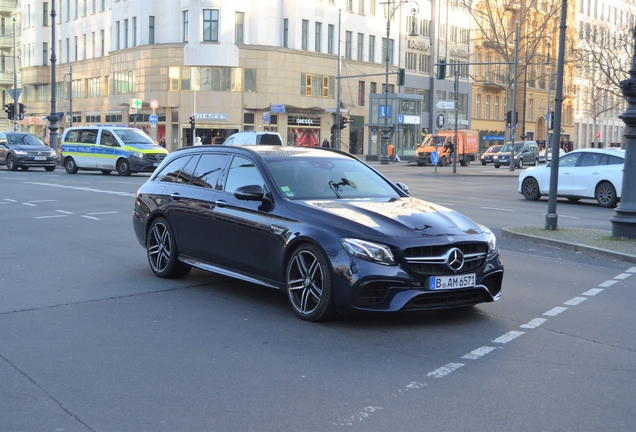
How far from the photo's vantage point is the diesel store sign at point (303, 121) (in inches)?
2590

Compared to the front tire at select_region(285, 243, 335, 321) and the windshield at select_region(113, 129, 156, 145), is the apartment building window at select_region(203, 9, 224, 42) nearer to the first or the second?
the windshield at select_region(113, 129, 156, 145)

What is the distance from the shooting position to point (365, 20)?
71.4 m

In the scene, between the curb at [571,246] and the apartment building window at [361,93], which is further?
the apartment building window at [361,93]

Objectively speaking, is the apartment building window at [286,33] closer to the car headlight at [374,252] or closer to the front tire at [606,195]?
the front tire at [606,195]

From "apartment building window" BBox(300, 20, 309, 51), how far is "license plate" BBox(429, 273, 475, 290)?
197 ft

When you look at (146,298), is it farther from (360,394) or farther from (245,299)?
(360,394)

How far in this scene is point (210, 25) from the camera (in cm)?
6166

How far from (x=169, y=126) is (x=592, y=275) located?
5525cm

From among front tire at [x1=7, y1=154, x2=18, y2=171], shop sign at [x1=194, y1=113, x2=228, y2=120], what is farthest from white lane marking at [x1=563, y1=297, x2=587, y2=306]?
shop sign at [x1=194, y1=113, x2=228, y2=120]

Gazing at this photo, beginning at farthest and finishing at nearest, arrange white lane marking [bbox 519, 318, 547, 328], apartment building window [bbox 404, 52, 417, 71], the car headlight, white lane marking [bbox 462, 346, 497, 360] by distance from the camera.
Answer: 1. apartment building window [bbox 404, 52, 417, 71]
2. white lane marking [bbox 519, 318, 547, 328]
3. the car headlight
4. white lane marking [bbox 462, 346, 497, 360]

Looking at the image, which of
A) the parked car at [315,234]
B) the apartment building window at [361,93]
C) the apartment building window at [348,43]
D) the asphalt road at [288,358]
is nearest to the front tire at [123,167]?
the asphalt road at [288,358]

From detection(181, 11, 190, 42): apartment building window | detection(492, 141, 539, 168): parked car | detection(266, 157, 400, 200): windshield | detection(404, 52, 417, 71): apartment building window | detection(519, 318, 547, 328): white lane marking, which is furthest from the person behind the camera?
detection(404, 52, 417, 71): apartment building window

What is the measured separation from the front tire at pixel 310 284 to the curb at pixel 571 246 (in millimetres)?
5965

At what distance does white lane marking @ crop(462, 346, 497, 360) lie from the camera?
19.8 ft
